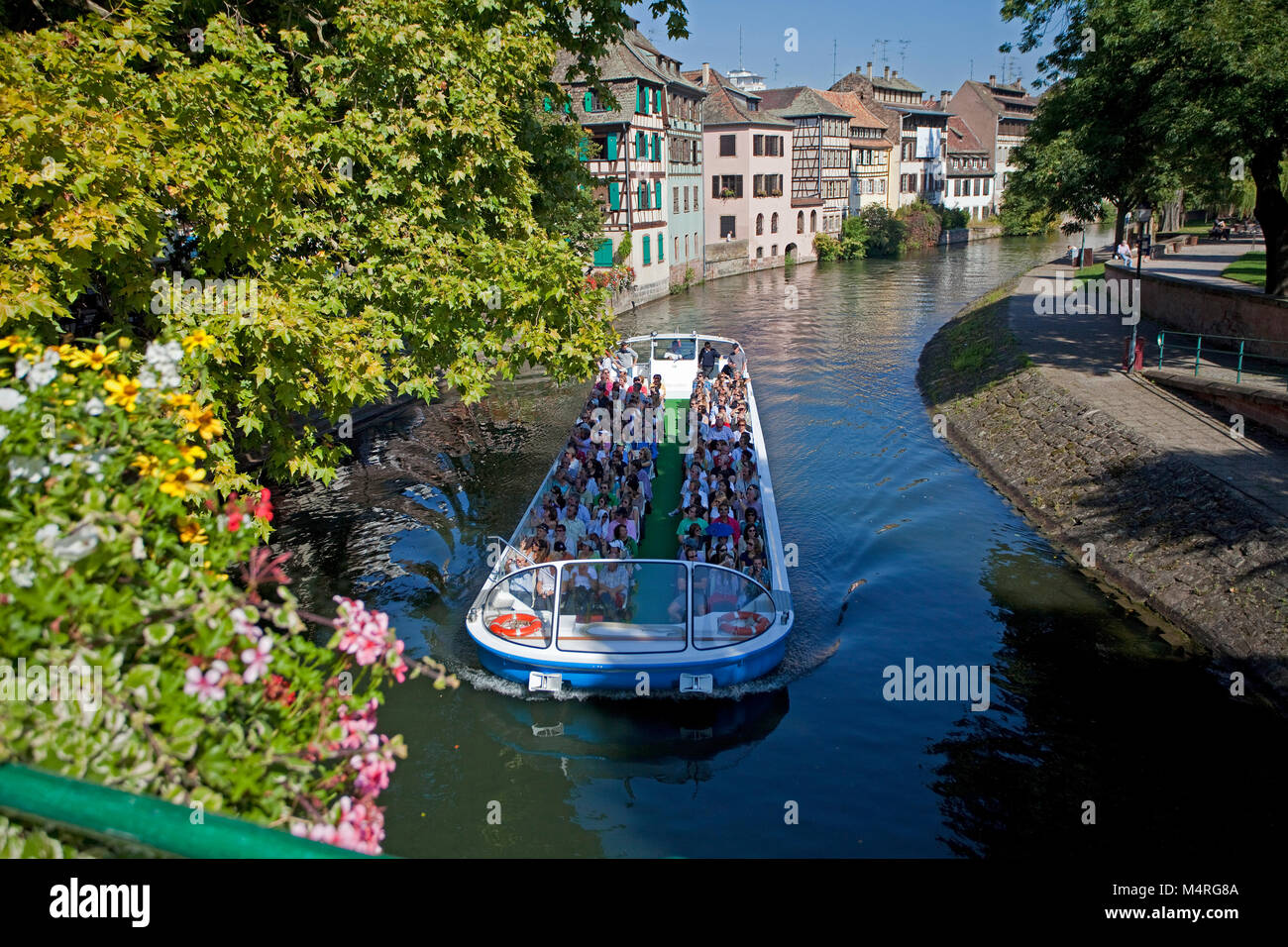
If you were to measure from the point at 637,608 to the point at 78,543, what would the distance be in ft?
28.8

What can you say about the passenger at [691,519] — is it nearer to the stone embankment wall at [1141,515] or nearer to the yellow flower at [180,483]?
the stone embankment wall at [1141,515]

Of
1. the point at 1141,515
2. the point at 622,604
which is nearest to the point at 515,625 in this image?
the point at 622,604

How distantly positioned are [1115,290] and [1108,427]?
1694 centimetres

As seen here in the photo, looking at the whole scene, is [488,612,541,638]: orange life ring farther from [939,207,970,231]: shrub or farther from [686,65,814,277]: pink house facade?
[939,207,970,231]: shrub

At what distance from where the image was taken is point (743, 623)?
11117mm

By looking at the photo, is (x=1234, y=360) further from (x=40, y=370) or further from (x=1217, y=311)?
(x=40, y=370)

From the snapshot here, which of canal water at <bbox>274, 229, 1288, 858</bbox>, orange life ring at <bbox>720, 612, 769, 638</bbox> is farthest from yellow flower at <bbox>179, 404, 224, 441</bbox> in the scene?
orange life ring at <bbox>720, 612, 769, 638</bbox>

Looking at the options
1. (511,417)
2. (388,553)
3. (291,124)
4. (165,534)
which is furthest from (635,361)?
(165,534)

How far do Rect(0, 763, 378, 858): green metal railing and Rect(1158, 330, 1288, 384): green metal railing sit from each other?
63.7ft

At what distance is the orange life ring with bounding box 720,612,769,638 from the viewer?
1102cm

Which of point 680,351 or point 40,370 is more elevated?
point 40,370

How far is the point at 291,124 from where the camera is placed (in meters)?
9.78

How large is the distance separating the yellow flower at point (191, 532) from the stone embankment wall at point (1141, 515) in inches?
459

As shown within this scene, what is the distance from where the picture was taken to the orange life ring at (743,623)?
11016 mm
